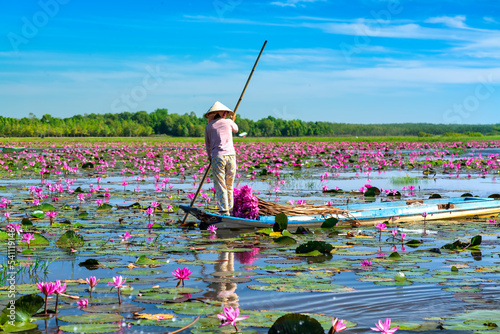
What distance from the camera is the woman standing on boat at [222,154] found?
9.58 metres

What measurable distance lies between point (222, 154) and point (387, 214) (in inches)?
117

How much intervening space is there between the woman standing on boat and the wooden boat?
467mm

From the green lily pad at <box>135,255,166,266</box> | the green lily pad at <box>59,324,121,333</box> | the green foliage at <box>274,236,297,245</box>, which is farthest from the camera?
the green foliage at <box>274,236,297,245</box>

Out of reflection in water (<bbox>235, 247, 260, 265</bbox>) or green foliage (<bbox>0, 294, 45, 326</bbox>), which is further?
reflection in water (<bbox>235, 247, 260, 265</bbox>)

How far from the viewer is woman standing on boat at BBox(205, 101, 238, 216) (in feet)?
31.4

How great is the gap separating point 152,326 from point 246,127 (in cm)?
15858

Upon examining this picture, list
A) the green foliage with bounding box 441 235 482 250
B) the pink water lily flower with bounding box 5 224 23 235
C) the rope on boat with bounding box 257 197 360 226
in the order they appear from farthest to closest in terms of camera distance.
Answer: the rope on boat with bounding box 257 197 360 226
the pink water lily flower with bounding box 5 224 23 235
the green foliage with bounding box 441 235 482 250

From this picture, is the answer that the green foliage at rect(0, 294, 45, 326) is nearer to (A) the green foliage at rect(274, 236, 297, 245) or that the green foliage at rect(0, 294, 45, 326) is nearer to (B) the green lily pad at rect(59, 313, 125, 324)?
(B) the green lily pad at rect(59, 313, 125, 324)

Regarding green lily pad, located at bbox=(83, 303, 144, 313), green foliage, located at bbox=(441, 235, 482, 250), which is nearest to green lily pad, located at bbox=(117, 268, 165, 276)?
green lily pad, located at bbox=(83, 303, 144, 313)

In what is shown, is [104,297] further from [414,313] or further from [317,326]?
[414,313]

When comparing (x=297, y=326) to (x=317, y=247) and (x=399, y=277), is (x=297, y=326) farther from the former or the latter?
(x=317, y=247)

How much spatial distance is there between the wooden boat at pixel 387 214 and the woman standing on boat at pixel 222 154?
1.53 feet

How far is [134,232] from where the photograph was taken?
28.6 ft

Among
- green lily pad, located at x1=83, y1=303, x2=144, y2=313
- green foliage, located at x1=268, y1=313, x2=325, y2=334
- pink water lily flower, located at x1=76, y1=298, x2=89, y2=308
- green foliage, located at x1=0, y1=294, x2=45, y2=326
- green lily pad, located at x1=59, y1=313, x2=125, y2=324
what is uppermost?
green foliage, located at x1=268, y1=313, x2=325, y2=334
